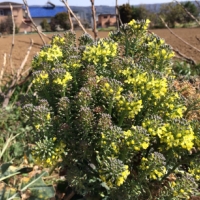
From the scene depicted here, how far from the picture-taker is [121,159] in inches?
43.3

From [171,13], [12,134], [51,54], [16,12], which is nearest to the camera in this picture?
[51,54]

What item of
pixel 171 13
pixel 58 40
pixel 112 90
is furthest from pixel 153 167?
pixel 171 13

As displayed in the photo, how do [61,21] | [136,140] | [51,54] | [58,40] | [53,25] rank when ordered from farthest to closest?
[53,25], [61,21], [58,40], [51,54], [136,140]

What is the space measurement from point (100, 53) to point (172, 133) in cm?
40

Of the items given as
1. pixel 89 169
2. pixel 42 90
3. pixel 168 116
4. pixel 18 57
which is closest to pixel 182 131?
pixel 168 116

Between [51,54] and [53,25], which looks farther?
[53,25]

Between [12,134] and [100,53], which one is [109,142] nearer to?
[100,53]

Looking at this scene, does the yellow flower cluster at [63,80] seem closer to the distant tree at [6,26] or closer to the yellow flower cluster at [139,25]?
the yellow flower cluster at [139,25]

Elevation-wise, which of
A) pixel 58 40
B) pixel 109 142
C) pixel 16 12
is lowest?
pixel 16 12

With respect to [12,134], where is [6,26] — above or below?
below

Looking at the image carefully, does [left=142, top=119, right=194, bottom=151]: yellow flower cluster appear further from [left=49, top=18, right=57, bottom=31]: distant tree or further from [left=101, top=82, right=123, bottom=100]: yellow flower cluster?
[left=49, top=18, right=57, bottom=31]: distant tree

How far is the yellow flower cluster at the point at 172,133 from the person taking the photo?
3.43 feet

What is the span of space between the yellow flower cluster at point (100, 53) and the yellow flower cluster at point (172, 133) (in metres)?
0.31

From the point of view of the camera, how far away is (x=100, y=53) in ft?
4.01
